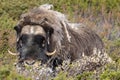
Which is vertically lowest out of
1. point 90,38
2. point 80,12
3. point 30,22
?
point 80,12

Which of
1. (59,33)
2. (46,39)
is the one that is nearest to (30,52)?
(46,39)

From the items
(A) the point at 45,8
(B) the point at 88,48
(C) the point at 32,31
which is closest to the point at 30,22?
(C) the point at 32,31

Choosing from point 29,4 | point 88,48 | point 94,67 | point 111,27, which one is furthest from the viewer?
point 29,4

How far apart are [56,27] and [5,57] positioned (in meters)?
0.79

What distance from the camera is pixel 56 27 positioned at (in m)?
6.02

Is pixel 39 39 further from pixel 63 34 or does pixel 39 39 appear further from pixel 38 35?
pixel 63 34

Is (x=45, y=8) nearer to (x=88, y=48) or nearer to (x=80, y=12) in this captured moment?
(x=88, y=48)

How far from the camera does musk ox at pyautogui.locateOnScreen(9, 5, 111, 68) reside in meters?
5.63

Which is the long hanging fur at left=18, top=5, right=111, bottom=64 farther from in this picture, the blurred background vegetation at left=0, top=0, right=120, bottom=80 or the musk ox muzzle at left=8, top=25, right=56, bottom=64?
the blurred background vegetation at left=0, top=0, right=120, bottom=80

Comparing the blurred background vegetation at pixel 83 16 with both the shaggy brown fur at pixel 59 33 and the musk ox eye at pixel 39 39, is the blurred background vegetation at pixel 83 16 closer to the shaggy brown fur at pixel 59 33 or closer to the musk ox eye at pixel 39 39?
the shaggy brown fur at pixel 59 33

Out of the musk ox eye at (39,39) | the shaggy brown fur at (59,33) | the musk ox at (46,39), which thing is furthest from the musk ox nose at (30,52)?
the shaggy brown fur at (59,33)

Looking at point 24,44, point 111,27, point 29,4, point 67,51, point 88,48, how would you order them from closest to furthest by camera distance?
point 24,44, point 67,51, point 88,48, point 111,27, point 29,4

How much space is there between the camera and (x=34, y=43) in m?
5.66

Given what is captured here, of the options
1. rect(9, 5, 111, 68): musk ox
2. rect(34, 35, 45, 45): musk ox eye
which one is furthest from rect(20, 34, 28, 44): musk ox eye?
rect(34, 35, 45, 45): musk ox eye
